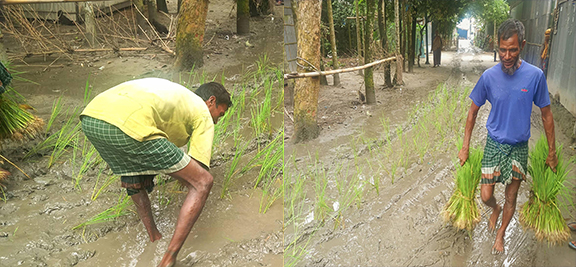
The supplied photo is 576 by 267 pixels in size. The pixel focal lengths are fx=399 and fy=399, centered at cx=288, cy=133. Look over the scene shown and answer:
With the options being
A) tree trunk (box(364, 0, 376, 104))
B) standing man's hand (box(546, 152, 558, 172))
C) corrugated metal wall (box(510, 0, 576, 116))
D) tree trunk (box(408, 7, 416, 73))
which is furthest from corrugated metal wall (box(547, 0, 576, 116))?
tree trunk (box(364, 0, 376, 104))

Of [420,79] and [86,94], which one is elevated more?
[86,94]

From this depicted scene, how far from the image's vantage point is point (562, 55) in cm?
141

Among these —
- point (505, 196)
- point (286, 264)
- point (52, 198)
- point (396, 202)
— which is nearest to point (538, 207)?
point (505, 196)

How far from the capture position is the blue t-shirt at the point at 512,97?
1.39 meters

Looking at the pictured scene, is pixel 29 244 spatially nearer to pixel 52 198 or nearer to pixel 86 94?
pixel 52 198

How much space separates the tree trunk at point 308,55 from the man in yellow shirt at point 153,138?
441mm

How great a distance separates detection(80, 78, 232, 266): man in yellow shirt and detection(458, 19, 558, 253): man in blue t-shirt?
40.4 inches

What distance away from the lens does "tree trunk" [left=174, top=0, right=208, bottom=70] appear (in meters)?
1.70

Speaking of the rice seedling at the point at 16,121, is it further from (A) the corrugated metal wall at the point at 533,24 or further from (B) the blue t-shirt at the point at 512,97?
(A) the corrugated metal wall at the point at 533,24

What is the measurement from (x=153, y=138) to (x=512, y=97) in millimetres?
1296

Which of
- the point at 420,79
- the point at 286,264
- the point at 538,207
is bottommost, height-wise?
the point at 286,264

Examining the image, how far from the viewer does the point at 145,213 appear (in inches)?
60.4

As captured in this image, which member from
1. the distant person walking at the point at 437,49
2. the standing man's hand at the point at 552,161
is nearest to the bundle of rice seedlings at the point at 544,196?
the standing man's hand at the point at 552,161

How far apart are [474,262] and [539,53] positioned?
775 mm
